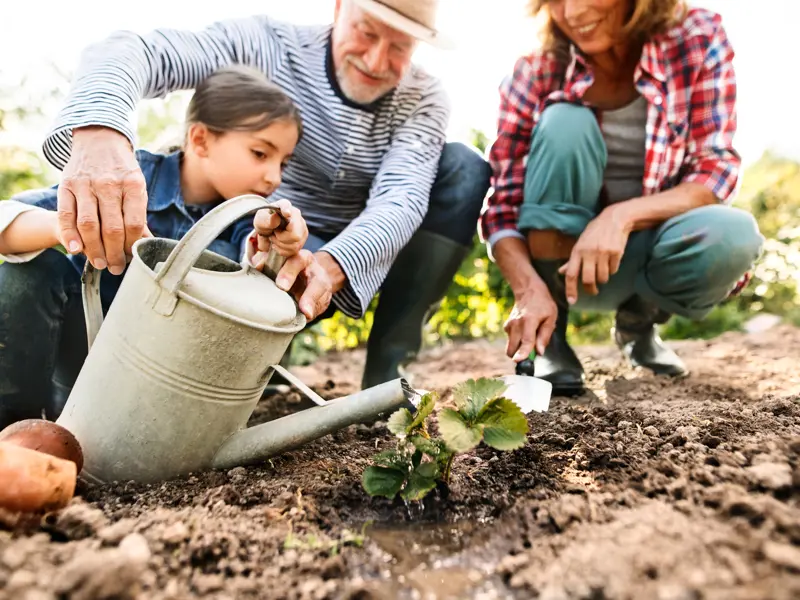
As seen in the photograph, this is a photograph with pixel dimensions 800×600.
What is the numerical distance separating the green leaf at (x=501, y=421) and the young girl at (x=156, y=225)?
0.60 meters

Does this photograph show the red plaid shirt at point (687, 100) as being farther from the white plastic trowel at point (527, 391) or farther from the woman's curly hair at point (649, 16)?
the white plastic trowel at point (527, 391)

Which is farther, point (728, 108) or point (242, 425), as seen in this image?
point (728, 108)

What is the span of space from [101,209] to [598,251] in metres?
1.45

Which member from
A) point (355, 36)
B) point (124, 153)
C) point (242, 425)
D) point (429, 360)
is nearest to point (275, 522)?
point (242, 425)

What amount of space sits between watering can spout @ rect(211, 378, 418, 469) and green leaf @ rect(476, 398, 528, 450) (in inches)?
7.7

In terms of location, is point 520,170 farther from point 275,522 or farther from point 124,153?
point 275,522

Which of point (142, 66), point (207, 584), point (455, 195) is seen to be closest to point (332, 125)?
point (455, 195)

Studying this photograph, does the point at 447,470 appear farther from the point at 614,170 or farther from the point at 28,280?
the point at 614,170

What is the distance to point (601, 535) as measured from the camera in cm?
106

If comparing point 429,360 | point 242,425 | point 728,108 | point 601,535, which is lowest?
point 429,360

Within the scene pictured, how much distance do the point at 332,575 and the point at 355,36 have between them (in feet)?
5.45

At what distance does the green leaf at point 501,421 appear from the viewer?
1307 mm

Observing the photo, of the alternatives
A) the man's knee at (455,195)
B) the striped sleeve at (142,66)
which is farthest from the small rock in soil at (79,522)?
the man's knee at (455,195)

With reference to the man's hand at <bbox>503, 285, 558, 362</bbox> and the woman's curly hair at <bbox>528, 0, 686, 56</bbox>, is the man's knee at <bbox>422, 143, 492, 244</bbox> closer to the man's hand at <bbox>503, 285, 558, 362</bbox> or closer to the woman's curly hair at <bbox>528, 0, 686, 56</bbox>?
the man's hand at <bbox>503, 285, 558, 362</bbox>
